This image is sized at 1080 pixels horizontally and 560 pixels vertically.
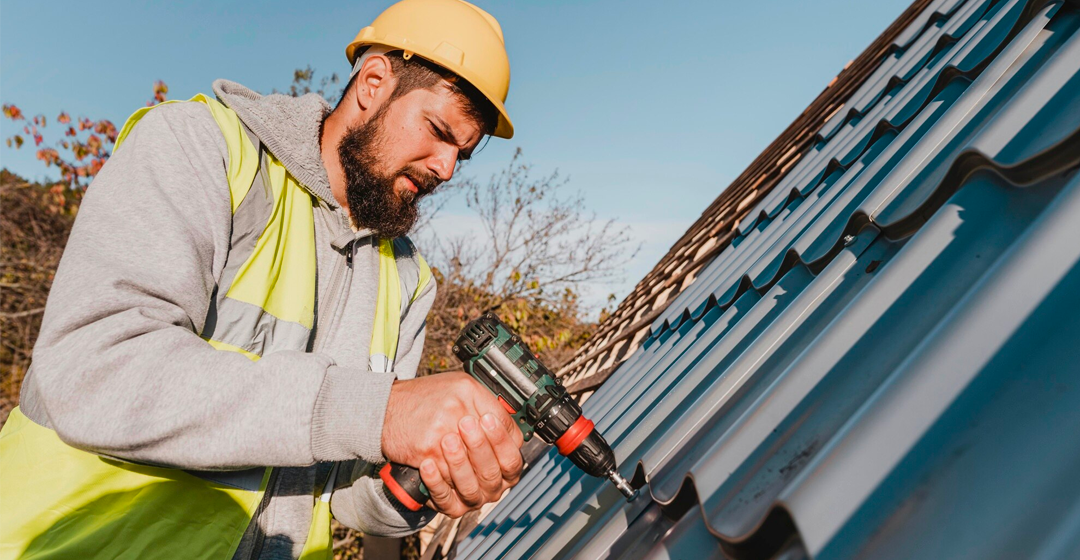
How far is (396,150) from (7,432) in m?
1.66

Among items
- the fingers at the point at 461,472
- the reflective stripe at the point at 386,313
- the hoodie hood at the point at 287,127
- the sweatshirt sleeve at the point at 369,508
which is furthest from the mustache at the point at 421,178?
the fingers at the point at 461,472

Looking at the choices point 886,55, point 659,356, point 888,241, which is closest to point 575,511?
point 659,356

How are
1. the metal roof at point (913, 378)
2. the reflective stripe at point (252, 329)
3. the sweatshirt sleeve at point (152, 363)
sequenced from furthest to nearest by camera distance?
the reflective stripe at point (252, 329)
the sweatshirt sleeve at point (152, 363)
the metal roof at point (913, 378)

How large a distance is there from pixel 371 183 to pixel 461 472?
141 cm

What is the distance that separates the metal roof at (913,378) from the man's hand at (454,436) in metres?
0.25

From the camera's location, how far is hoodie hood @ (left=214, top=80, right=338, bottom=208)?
2.12 meters

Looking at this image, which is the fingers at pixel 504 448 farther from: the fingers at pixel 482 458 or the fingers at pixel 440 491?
the fingers at pixel 440 491

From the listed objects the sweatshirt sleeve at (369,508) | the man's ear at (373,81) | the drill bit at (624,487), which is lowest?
the sweatshirt sleeve at (369,508)

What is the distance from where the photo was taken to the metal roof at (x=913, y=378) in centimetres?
65

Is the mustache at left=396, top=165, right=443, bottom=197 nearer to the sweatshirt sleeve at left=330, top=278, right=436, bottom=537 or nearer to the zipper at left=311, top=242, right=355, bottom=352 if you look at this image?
the zipper at left=311, top=242, right=355, bottom=352

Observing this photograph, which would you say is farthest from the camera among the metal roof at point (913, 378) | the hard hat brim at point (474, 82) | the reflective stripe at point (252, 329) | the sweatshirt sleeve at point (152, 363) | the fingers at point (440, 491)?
the hard hat brim at point (474, 82)

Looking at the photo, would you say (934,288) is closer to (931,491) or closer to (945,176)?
(945,176)

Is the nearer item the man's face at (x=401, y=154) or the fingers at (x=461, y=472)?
the fingers at (x=461, y=472)

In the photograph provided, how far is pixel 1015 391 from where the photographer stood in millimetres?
709
